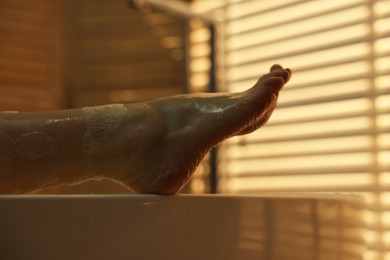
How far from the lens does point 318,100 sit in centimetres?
166

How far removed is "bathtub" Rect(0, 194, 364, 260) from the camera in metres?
0.56

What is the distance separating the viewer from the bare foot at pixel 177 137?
2.37 feet

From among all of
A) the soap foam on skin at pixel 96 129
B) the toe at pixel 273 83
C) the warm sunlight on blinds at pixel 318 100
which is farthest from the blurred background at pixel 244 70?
the soap foam on skin at pixel 96 129

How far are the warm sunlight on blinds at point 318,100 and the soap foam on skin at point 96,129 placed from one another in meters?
0.93

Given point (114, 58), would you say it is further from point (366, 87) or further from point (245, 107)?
point (245, 107)

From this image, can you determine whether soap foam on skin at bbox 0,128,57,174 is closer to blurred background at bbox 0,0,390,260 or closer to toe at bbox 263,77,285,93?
toe at bbox 263,77,285,93

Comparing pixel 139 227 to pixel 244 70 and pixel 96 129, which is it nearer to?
pixel 96 129

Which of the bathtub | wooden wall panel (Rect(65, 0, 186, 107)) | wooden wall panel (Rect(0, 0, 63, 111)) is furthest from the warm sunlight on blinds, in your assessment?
the bathtub

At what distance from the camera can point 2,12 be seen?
5.88ft

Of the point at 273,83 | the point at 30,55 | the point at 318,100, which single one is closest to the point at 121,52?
the point at 30,55

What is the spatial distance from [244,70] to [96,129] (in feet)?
4.06

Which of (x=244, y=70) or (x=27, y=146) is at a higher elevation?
(x=244, y=70)

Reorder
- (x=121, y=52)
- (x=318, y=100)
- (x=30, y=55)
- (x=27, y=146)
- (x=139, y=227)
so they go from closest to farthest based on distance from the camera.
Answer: (x=139, y=227) → (x=27, y=146) → (x=318, y=100) → (x=30, y=55) → (x=121, y=52)

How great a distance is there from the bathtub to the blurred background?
919mm
